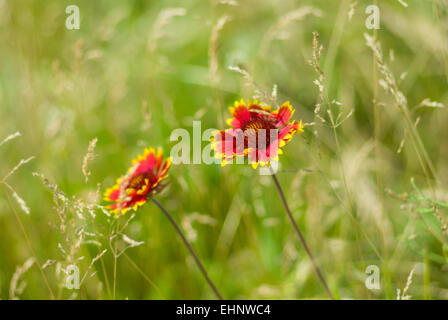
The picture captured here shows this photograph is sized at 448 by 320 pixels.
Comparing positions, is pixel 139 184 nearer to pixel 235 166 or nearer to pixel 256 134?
pixel 256 134

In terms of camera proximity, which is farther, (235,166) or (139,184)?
(235,166)

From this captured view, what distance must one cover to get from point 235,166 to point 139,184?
0.50 m

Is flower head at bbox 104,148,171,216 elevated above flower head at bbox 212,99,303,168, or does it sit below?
below

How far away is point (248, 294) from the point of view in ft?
3.44

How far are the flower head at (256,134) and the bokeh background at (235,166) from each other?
0.44 ft

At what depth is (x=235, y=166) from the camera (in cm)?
127

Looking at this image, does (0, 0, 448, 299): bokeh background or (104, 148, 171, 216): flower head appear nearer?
(104, 148, 171, 216): flower head

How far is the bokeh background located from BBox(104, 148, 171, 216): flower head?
3.9 inches

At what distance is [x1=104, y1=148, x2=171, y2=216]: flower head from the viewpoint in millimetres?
708

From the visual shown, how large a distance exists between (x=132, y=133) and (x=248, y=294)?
0.72 m

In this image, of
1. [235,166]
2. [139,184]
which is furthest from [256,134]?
[235,166]
